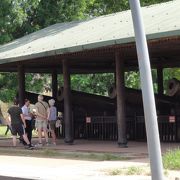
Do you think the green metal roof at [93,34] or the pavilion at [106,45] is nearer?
the green metal roof at [93,34]

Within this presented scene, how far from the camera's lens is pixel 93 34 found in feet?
64.1

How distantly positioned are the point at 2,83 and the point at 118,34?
648 inches

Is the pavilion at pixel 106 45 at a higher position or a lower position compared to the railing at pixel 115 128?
higher

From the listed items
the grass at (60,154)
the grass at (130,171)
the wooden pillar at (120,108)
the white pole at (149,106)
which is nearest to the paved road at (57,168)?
the grass at (130,171)

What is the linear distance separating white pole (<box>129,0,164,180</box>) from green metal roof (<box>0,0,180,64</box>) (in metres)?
5.42

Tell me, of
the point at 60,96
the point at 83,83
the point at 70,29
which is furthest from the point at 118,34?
the point at 83,83

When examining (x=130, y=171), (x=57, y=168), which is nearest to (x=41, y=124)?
(x=57, y=168)

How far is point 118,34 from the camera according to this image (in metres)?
17.5

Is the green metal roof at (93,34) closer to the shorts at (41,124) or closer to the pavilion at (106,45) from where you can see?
the pavilion at (106,45)

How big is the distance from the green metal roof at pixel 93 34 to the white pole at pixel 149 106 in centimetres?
542

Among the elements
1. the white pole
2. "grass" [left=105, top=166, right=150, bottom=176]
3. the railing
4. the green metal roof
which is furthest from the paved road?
the railing

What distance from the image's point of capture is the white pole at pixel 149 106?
953 cm

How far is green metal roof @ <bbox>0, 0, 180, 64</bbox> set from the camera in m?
16.5

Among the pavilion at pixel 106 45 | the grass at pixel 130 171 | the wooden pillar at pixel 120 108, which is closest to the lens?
the grass at pixel 130 171
